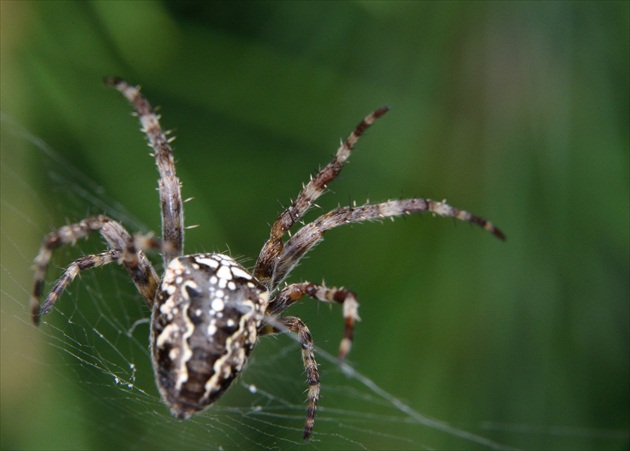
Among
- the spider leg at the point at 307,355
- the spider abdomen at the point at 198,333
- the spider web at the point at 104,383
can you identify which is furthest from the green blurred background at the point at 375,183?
the spider abdomen at the point at 198,333

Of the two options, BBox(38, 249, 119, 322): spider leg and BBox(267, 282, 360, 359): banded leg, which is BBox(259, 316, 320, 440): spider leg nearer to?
BBox(267, 282, 360, 359): banded leg

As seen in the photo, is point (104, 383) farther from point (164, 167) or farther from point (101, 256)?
point (164, 167)

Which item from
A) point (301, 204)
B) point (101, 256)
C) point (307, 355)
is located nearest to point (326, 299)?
point (307, 355)

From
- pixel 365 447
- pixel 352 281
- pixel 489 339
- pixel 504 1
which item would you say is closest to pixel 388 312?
pixel 352 281

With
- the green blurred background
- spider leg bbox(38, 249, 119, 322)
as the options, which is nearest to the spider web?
the green blurred background

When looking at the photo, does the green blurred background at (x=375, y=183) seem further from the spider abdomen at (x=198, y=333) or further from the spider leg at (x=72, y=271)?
the spider abdomen at (x=198, y=333)

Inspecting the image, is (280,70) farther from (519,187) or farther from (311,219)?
(519,187)
